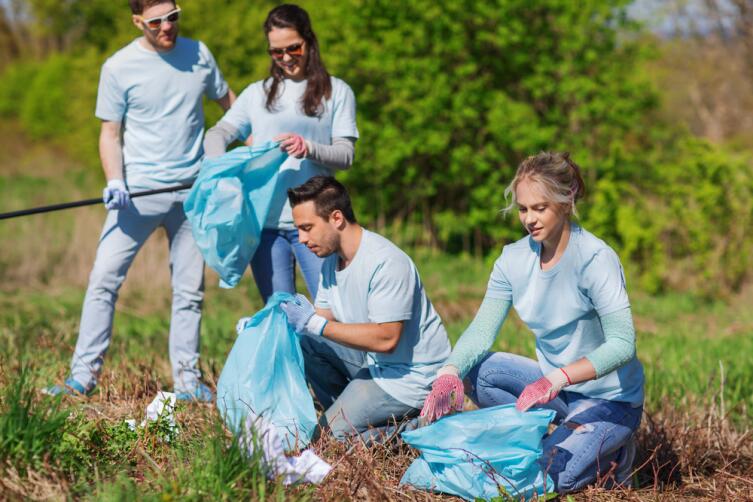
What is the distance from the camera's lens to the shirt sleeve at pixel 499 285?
356 centimetres

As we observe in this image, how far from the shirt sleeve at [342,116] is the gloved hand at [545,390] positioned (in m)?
1.60

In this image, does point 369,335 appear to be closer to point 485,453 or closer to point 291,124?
point 485,453

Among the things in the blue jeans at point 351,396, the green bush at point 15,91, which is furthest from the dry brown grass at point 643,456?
the green bush at point 15,91

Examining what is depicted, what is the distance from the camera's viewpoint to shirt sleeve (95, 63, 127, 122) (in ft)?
14.1

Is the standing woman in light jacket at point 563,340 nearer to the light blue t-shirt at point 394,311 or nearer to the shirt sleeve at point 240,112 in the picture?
the light blue t-shirt at point 394,311

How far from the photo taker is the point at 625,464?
360 cm

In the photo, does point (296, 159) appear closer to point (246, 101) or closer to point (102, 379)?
point (246, 101)

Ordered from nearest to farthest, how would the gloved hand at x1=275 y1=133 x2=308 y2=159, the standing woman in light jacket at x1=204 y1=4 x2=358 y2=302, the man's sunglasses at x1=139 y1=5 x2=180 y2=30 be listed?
the gloved hand at x1=275 y1=133 x2=308 y2=159, the standing woman in light jacket at x1=204 y1=4 x2=358 y2=302, the man's sunglasses at x1=139 y1=5 x2=180 y2=30

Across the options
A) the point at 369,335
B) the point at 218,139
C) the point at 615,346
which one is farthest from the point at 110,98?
the point at 615,346

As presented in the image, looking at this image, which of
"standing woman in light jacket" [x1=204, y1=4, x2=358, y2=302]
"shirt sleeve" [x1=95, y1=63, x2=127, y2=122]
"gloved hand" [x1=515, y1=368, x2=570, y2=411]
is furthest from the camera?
"shirt sleeve" [x1=95, y1=63, x2=127, y2=122]

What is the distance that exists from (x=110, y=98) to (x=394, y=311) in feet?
5.98

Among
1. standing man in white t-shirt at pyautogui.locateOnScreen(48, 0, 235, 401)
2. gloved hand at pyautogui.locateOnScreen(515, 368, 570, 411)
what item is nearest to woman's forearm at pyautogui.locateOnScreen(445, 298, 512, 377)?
gloved hand at pyautogui.locateOnScreen(515, 368, 570, 411)

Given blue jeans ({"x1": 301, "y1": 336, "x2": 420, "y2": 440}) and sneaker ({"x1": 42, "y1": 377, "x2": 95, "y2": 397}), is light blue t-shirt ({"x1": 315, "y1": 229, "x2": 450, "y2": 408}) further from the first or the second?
sneaker ({"x1": 42, "y1": 377, "x2": 95, "y2": 397})

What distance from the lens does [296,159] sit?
167 inches
